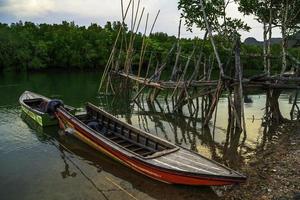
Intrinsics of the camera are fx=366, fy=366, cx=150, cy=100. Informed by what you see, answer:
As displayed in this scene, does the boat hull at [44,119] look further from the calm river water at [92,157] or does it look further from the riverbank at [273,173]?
the riverbank at [273,173]

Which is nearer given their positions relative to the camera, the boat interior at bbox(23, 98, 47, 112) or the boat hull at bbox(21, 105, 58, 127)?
the boat hull at bbox(21, 105, 58, 127)

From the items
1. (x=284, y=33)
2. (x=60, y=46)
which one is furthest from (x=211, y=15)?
(x=60, y=46)

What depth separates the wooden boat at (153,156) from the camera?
1167cm

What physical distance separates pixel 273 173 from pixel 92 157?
7708 millimetres

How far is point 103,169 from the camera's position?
14914mm

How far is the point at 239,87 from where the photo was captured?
19.2 metres

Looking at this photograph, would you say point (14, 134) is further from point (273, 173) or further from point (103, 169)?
point (273, 173)

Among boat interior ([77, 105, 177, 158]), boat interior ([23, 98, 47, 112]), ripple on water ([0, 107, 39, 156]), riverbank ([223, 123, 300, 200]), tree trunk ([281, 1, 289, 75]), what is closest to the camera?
riverbank ([223, 123, 300, 200])

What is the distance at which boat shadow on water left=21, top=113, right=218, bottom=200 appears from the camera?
1232 centimetres

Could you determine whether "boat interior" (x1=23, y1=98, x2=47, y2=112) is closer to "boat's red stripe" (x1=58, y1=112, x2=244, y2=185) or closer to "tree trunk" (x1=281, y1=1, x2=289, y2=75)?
"boat's red stripe" (x1=58, y1=112, x2=244, y2=185)

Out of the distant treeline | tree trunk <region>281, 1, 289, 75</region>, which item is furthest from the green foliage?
the distant treeline

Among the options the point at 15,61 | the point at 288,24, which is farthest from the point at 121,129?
the point at 15,61

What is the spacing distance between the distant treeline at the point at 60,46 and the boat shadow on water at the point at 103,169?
44.7m

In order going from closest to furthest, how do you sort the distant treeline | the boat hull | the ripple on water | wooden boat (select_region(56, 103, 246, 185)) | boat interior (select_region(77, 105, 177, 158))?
1. wooden boat (select_region(56, 103, 246, 185))
2. boat interior (select_region(77, 105, 177, 158))
3. the ripple on water
4. the boat hull
5. the distant treeline
